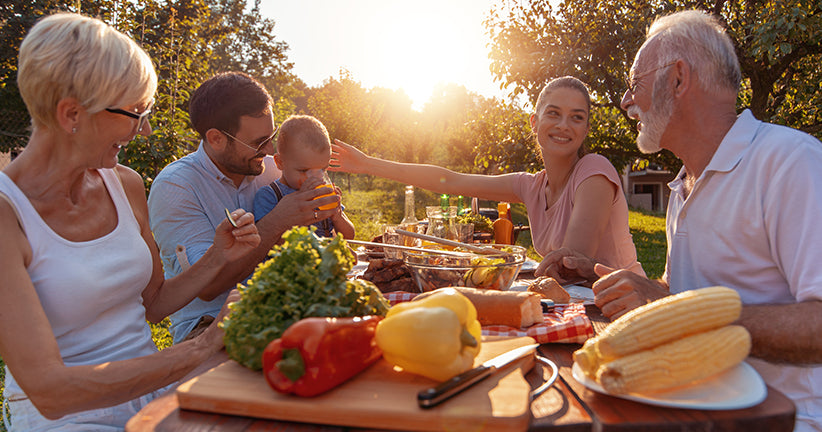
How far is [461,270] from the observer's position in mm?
2238

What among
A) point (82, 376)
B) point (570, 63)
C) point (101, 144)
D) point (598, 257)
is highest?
point (570, 63)

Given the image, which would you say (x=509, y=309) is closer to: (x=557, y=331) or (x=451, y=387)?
(x=557, y=331)

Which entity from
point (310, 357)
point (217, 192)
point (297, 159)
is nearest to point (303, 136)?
point (297, 159)

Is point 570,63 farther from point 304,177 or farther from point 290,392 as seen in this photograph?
point 290,392

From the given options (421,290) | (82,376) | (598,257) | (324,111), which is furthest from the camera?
(324,111)

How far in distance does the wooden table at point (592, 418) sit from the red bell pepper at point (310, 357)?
95 millimetres

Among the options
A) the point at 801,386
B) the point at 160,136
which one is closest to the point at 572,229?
the point at 801,386

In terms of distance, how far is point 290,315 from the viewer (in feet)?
4.28

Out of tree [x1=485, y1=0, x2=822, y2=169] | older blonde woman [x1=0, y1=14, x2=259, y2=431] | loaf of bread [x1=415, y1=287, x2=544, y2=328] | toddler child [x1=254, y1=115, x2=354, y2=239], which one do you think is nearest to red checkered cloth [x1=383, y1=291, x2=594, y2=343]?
loaf of bread [x1=415, y1=287, x2=544, y2=328]

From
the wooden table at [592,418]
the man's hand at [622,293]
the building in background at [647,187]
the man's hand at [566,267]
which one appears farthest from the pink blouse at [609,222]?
the building in background at [647,187]

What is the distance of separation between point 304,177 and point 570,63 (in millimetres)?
8942

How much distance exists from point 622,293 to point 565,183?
213 centimetres

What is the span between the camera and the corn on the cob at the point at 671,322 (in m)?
1.20

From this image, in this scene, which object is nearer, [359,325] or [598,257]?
[359,325]
